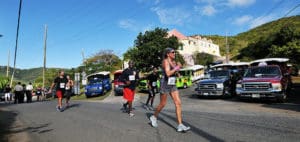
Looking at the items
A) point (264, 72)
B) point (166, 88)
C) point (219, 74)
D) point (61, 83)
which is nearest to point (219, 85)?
point (219, 74)

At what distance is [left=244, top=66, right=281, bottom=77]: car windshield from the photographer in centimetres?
1523

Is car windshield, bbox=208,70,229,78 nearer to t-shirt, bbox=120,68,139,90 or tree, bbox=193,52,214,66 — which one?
t-shirt, bbox=120,68,139,90

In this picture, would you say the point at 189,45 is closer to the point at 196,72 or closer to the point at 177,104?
the point at 196,72

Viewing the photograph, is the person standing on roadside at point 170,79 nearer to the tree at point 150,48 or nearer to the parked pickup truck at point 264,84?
the parked pickup truck at point 264,84

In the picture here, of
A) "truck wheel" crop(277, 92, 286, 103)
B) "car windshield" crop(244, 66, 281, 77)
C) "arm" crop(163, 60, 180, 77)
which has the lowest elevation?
"truck wheel" crop(277, 92, 286, 103)

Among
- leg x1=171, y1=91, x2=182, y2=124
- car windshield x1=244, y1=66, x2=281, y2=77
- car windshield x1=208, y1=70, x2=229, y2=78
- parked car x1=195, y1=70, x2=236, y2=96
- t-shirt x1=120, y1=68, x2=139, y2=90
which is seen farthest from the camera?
car windshield x1=208, y1=70, x2=229, y2=78

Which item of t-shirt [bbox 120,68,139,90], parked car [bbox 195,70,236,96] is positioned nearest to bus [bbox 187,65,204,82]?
parked car [bbox 195,70,236,96]

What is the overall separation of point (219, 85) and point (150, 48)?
16.0 m

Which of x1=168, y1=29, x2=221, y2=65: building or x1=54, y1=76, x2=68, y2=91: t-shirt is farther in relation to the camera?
x1=168, y1=29, x2=221, y2=65: building

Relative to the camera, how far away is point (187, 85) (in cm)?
3091

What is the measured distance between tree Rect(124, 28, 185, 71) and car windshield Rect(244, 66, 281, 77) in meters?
16.9

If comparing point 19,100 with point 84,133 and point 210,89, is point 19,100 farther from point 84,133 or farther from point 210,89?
point 84,133

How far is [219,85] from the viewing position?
17438mm

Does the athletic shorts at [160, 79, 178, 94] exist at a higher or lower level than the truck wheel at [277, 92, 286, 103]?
higher
